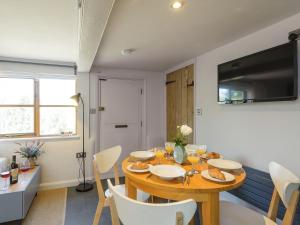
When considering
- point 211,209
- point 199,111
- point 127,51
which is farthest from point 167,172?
point 127,51

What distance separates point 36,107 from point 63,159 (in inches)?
41.0

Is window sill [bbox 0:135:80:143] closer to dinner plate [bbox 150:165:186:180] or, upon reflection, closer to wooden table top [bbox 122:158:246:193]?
wooden table top [bbox 122:158:246:193]

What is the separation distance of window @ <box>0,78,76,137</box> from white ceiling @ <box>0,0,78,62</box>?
0.54 m

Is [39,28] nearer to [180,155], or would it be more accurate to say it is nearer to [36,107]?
[36,107]

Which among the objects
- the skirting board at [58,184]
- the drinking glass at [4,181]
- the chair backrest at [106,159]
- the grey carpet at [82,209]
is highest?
the chair backrest at [106,159]

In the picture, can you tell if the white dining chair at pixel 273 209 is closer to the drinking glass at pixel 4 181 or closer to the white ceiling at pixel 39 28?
the white ceiling at pixel 39 28

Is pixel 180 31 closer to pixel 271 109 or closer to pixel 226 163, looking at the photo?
pixel 271 109

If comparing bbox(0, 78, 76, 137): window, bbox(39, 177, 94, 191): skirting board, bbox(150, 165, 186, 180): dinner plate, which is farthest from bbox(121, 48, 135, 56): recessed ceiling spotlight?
bbox(39, 177, 94, 191): skirting board

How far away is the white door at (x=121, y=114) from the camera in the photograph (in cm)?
361

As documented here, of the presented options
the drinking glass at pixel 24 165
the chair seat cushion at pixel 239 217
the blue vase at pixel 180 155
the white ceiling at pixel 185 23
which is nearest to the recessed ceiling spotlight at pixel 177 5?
the white ceiling at pixel 185 23

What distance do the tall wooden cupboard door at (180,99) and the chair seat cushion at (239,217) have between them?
165cm

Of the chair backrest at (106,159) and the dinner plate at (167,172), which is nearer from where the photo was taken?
the dinner plate at (167,172)

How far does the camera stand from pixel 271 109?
188 centimetres

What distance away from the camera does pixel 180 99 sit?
3.43 m
